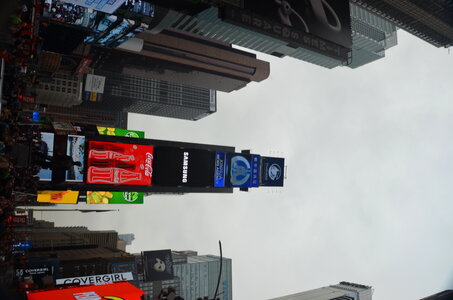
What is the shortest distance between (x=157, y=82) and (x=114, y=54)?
98.0ft

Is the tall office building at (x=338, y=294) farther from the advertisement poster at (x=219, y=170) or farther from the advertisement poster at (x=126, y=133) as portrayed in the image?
the advertisement poster at (x=219, y=170)

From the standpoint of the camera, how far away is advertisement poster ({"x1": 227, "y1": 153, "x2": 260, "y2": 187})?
37844 millimetres

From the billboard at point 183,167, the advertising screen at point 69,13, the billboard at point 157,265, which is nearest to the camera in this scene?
the billboard at point 183,167

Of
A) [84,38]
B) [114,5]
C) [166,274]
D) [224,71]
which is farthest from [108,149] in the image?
[224,71]

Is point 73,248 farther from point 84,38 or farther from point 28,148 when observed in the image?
point 28,148

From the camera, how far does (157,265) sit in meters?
72.8

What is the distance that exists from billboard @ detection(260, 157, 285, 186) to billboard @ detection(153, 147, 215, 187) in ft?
22.7

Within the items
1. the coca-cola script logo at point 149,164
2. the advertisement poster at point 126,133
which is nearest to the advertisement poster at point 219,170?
the coca-cola script logo at point 149,164

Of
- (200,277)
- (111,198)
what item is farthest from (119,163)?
(200,277)

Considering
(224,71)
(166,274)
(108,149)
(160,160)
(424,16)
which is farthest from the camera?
(224,71)

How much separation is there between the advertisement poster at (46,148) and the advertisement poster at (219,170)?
1426 centimetres

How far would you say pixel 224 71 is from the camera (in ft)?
442

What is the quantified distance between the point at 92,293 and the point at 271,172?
104 ft

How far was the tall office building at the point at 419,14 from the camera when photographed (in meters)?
79.9
